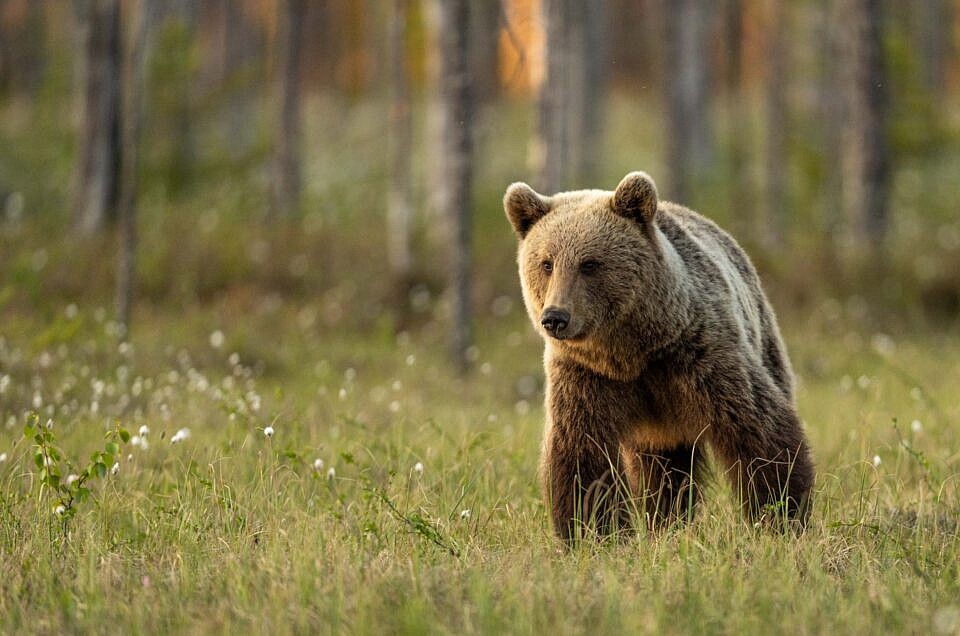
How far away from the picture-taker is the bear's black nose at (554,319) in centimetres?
425

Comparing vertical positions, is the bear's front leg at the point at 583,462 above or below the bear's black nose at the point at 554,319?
below

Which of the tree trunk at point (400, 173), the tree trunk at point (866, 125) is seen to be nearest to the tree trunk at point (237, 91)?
the tree trunk at point (400, 173)

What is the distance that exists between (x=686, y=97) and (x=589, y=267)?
69.8 ft

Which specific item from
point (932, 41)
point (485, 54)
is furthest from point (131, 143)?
point (932, 41)

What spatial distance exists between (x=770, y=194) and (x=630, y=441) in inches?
611

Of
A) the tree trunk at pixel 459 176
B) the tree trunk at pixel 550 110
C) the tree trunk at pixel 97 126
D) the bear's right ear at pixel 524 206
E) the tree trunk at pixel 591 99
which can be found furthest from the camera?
the tree trunk at pixel 591 99

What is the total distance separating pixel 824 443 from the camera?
6.81m

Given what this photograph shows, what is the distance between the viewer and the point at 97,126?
13234 mm

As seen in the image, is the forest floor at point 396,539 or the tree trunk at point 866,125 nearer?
the forest floor at point 396,539

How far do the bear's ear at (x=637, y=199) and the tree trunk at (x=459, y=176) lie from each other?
4.87 metres

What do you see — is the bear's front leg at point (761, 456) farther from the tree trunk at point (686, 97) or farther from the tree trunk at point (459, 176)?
the tree trunk at point (686, 97)

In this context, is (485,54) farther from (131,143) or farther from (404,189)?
(131,143)

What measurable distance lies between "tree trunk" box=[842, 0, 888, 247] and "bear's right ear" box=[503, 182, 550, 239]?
9187 mm

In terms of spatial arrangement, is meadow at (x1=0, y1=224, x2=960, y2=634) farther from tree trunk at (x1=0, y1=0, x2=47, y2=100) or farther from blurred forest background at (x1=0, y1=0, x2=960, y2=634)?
tree trunk at (x1=0, y1=0, x2=47, y2=100)
